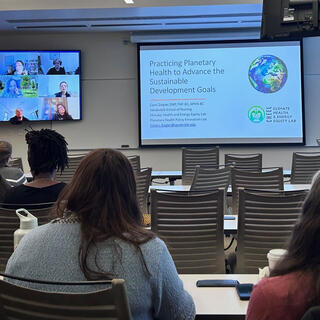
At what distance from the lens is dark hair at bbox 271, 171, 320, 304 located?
1077 mm

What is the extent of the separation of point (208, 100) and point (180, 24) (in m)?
1.49

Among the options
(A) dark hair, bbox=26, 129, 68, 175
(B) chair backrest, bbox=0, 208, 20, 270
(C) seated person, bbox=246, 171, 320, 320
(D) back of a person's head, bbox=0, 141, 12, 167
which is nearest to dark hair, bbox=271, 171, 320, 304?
(C) seated person, bbox=246, 171, 320, 320

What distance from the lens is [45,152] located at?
301cm

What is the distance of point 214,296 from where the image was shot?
172cm

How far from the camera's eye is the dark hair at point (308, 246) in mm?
1077

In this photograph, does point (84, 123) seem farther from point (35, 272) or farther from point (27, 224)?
point (35, 272)

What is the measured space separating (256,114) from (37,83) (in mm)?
4208

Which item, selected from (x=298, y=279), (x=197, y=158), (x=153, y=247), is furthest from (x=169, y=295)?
(x=197, y=158)

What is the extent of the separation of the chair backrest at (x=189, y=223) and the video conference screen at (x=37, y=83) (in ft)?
18.9

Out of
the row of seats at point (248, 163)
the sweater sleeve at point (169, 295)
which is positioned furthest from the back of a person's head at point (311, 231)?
the row of seats at point (248, 163)

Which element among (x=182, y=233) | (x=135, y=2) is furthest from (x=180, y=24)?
(x=182, y=233)

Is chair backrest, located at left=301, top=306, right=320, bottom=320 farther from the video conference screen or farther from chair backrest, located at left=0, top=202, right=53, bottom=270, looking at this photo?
the video conference screen

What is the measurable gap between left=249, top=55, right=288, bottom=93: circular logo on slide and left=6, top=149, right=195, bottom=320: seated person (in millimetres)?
7033

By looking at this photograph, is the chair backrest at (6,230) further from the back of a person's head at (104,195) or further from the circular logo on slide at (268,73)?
the circular logo on slide at (268,73)
